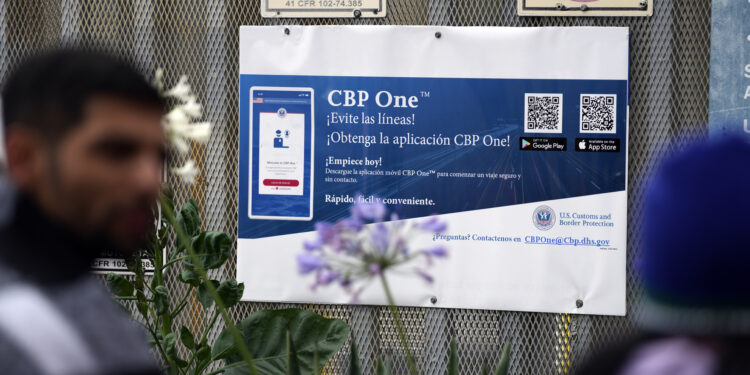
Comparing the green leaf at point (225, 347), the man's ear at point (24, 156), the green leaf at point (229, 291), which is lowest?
the green leaf at point (225, 347)

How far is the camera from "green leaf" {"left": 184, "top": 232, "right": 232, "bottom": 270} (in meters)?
1.98

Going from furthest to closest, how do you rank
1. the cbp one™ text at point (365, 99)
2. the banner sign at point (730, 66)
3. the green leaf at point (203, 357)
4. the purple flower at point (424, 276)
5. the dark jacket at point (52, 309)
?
the cbp one™ text at point (365, 99)
the banner sign at point (730, 66)
the green leaf at point (203, 357)
the purple flower at point (424, 276)
the dark jacket at point (52, 309)

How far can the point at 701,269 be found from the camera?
0.61 meters

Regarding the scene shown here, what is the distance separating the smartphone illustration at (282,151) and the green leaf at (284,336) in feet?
→ 2.65

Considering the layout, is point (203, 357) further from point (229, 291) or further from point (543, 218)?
point (543, 218)

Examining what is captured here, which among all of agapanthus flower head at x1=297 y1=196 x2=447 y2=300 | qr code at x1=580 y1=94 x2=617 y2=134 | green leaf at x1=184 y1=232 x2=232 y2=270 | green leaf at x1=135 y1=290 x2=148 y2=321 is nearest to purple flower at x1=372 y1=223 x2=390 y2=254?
agapanthus flower head at x1=297 y1=196 x2=447 y2=300

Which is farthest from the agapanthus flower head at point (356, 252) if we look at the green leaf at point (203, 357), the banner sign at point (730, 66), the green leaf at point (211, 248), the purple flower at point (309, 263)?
the banner sign at point (730, 66)

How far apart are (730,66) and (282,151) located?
1.64m

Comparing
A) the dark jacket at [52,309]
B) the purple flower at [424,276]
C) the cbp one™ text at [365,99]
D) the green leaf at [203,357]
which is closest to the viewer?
the dark jacket at [52,309]

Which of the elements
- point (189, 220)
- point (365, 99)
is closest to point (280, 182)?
point (365, 99)

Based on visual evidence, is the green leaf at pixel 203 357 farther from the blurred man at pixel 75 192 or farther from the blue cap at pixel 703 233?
the blue cap at pixel 703 233

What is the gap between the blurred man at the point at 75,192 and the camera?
0.59 m

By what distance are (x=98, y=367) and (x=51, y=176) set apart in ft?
0.52

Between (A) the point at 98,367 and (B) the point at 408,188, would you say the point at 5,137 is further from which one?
(B) the point at 408,188
